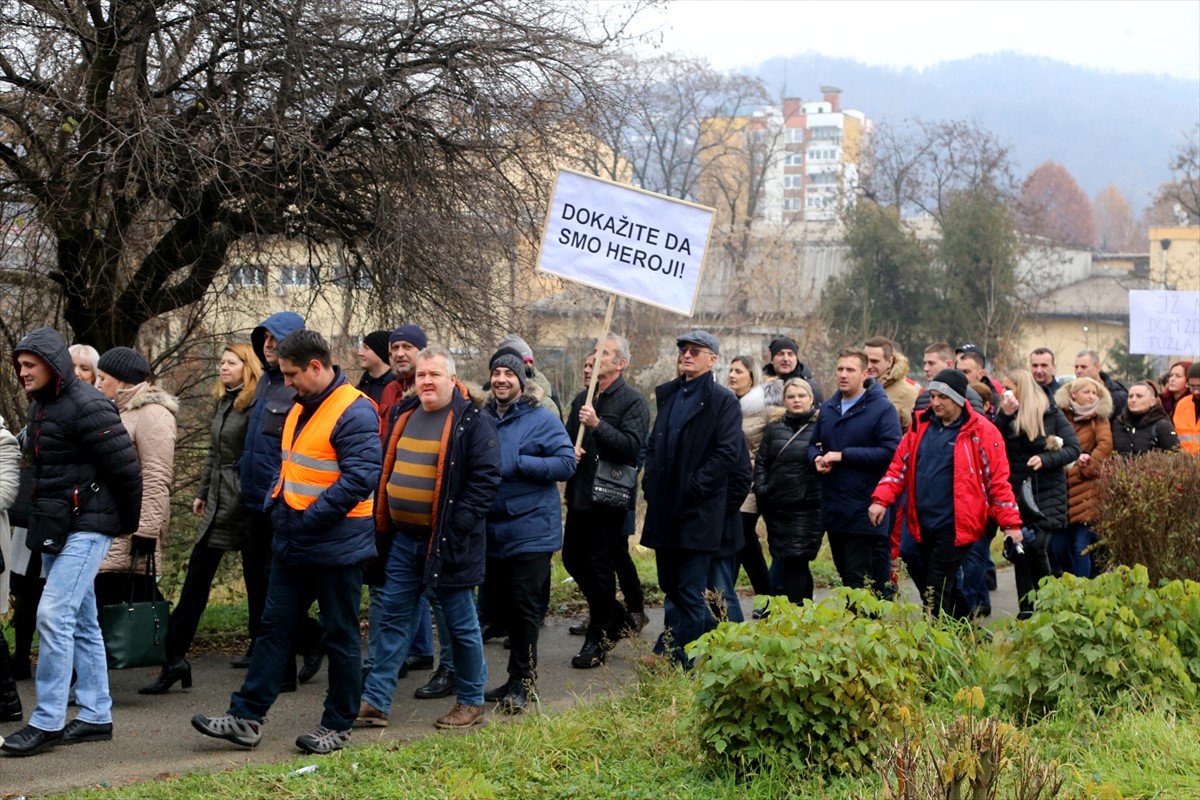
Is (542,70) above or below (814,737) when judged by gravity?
above

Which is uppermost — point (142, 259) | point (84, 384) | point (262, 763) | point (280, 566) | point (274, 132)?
point (274, 132)

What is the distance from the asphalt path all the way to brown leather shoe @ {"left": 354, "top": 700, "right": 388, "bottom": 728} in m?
0.04

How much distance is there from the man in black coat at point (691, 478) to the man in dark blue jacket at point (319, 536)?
1.96 m

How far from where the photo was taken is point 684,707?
6.43m

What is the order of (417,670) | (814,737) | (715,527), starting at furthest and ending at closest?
(417,670), (715,527), (814,737)

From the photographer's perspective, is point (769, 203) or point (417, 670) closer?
point (417, 670)

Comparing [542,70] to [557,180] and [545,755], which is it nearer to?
[557,180]

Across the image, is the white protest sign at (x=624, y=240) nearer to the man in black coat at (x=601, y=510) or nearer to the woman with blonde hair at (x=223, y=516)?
the man in black coat at (x=601, y=510)

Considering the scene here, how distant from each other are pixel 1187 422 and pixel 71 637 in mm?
9664

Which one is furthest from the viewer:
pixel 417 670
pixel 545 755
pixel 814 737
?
pixel 417 670

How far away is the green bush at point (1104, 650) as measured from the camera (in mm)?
6379

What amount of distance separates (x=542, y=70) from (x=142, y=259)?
10.1 feet

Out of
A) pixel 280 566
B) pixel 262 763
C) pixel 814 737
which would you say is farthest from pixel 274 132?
pixel 814 737

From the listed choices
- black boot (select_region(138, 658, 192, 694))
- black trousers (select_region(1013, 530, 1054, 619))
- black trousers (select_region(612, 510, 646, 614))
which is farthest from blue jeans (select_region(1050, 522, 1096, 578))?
black boot (select_region(138, 658, 192, 694))
